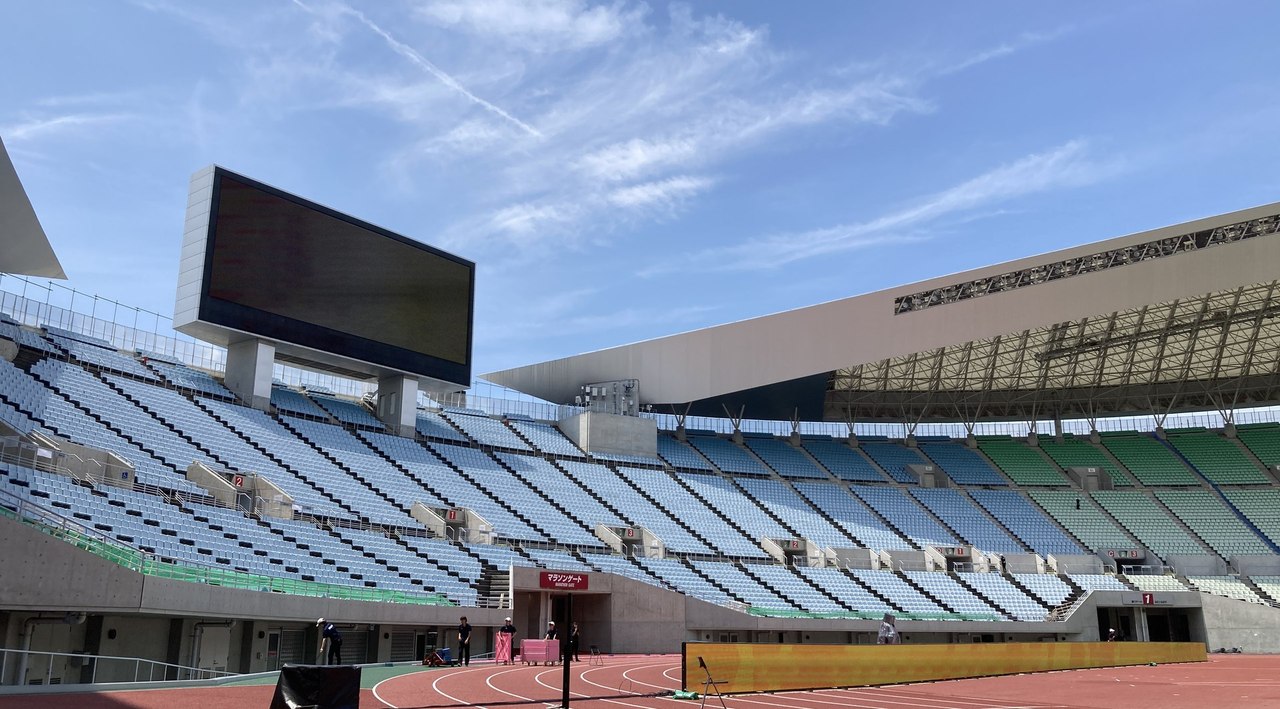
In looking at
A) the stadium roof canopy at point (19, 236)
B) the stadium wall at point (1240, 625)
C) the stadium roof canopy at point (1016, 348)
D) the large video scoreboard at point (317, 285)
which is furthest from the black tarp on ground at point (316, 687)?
the stadium wall at point (1240, 625)

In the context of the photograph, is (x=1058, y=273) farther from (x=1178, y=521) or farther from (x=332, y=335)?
(x=332, y=335)

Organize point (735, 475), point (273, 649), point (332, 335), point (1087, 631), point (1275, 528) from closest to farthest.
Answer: point (273, 649) < point (332, 335) < point (1087, 631) < point (1275, 528) < point (735, 475)

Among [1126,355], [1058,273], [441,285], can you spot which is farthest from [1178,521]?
[441,285]

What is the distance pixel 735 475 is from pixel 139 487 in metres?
35.3

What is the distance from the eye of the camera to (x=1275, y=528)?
55.3 m

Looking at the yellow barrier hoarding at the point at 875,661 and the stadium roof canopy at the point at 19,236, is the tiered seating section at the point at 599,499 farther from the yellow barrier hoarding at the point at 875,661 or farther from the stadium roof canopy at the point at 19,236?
the yellow barrier hoarding at the point at 875,661

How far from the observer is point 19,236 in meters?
34.9

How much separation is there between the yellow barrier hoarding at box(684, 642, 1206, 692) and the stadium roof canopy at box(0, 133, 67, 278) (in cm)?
2298

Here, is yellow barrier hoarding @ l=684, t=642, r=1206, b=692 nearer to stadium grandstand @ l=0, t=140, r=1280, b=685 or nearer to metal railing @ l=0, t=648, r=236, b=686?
stadium grandstand @ l=0, t=140, r=1280, b=685

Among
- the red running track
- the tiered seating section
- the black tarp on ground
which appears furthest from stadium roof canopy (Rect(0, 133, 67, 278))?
the black tarp on ground

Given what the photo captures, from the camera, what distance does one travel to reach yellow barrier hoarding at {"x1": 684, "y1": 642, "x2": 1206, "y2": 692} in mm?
23672

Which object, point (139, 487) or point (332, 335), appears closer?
point (139, 487)

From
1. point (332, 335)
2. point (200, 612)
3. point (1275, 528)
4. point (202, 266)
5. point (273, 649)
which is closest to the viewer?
point (200, 612)

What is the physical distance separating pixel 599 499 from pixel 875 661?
24.2 meters
